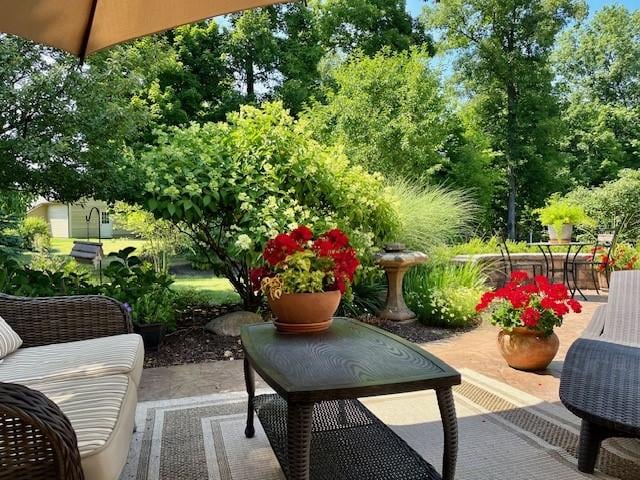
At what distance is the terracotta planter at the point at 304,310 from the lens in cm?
205

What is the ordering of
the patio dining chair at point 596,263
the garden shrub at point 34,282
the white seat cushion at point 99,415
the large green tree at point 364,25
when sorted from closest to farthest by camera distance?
the white seat cushion at point 99,415 → the garden shrub at point 34,282 → the patio dining chair at point 596,263 → the large green tree at point 364,25

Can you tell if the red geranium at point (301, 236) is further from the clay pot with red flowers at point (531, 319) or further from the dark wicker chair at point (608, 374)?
the clay pot with red flowers at point (531, 319)

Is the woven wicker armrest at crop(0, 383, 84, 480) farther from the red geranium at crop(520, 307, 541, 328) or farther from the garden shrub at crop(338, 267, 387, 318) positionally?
the garden shrub at crop(338, 267, 387, 318)

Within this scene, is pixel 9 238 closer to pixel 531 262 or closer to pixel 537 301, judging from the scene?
pixel 537 301

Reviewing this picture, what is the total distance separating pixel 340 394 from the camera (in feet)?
4.75

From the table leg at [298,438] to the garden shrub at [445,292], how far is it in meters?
3.41

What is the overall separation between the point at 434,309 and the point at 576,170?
13830 millimetres

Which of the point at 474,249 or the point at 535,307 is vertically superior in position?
the point at 474,249

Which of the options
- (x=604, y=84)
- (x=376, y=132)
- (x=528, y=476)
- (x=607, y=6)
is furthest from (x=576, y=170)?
(x=528, y=476)

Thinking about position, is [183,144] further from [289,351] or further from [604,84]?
[604,84]

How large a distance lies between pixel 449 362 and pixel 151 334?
7.54ft

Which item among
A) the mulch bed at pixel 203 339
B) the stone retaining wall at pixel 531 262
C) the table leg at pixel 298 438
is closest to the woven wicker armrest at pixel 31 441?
the table leg at pixel 298 438

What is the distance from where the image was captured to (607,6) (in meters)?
18.1

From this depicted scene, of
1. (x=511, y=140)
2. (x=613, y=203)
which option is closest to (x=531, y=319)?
(x=613, y=203)
